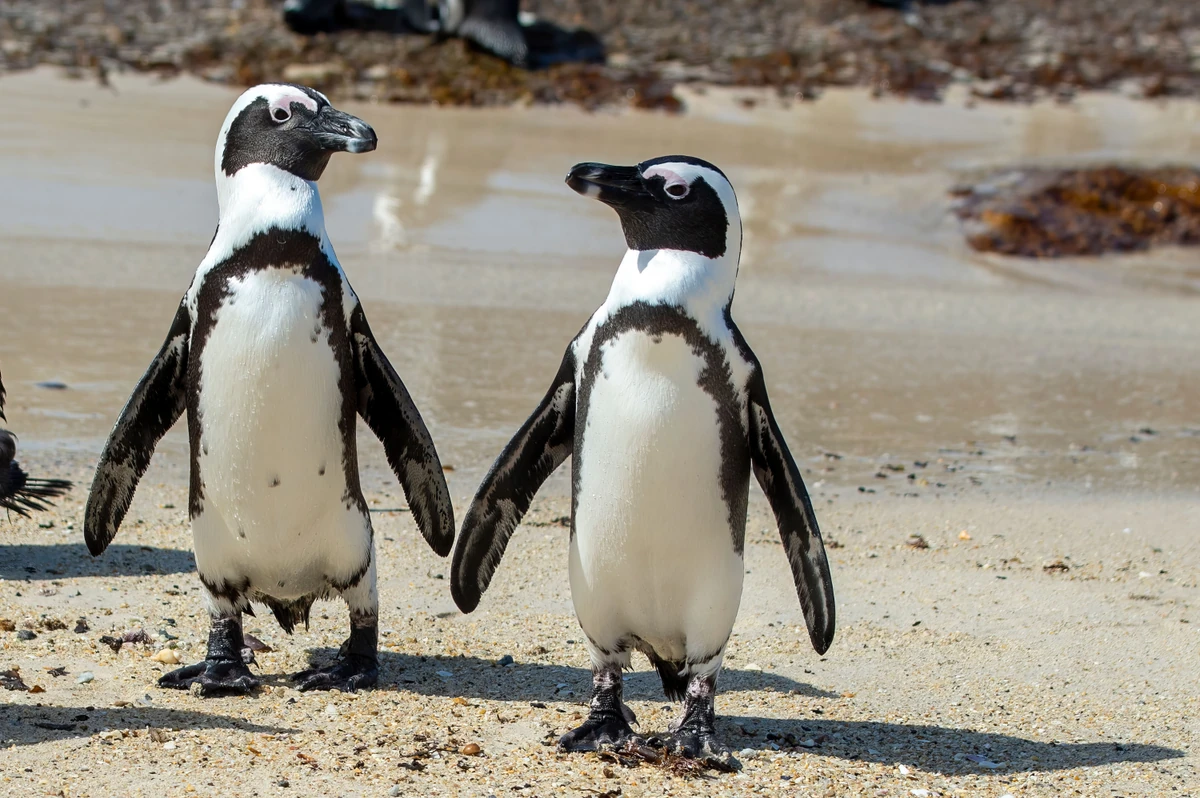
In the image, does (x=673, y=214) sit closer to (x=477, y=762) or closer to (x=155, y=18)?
(x=477, y=762)

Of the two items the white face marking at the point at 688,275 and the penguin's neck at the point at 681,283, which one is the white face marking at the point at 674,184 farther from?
the penguin's neck at the point at 681,283

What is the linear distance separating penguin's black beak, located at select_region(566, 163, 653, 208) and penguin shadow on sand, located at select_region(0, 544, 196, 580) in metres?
2.15

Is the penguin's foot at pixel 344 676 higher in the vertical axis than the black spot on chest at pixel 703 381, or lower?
lower

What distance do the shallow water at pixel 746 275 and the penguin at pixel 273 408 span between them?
80.0 inches

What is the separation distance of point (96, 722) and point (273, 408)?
0.86 m

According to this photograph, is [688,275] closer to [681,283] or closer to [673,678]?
[681,283]

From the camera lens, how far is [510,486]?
3945 millimetres

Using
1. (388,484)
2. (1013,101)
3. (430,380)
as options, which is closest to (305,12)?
(1013,101)

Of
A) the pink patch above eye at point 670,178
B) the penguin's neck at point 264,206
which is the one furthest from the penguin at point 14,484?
the pink patch above eye at point 670,178

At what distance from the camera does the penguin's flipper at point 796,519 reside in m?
3.79

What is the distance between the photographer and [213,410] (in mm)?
3926

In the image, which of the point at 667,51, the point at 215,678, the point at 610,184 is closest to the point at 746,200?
the point at 667,51

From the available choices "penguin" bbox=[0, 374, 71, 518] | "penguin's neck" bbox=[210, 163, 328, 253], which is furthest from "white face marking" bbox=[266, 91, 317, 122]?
"penguin" bbox=[0, 374, 71, 518]

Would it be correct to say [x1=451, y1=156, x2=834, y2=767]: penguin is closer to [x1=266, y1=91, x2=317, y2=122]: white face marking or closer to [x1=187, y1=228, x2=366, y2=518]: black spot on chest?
[x1=187, y1=228, x2=366, y2=518]: black spot on chest
